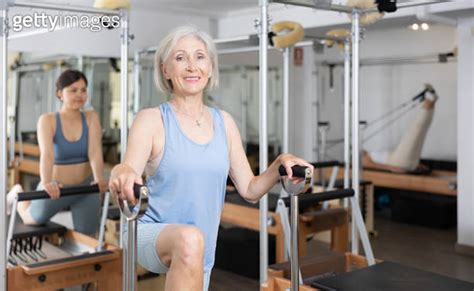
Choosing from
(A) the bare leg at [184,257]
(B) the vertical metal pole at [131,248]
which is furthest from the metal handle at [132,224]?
(A) the bare leg at [184,257]

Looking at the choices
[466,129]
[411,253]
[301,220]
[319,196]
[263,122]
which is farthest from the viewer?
[411,253]

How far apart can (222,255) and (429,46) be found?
15.0 feet

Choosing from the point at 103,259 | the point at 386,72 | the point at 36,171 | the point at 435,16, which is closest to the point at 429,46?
the point at 386,72

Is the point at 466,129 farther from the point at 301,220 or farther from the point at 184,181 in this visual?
the point at 184,181

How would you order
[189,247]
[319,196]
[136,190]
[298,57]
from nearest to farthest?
[136,190], [189,247], [319,196], [298,57]

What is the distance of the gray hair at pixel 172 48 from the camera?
6.00ft

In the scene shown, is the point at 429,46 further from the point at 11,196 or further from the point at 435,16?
the point at 11,196

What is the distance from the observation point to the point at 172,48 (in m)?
1.82

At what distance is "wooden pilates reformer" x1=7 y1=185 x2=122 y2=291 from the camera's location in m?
3.21

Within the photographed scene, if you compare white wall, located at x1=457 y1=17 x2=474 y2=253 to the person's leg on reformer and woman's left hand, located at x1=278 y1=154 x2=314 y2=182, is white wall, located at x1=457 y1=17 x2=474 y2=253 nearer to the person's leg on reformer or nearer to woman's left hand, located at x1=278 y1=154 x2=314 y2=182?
the person's leg on reformer

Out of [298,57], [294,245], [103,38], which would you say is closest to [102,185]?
[294,245]

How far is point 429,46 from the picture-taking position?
310 inches

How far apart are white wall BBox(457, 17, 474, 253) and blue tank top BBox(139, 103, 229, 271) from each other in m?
4.03

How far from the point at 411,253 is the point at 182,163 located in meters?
4.17
